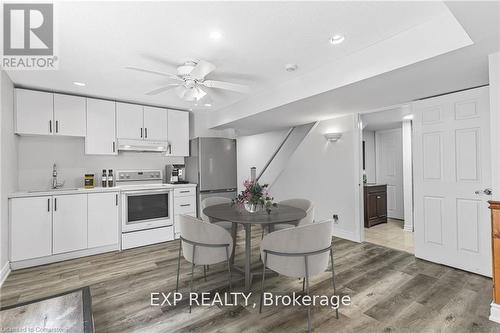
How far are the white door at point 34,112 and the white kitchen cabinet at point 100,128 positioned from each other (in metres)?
0.46

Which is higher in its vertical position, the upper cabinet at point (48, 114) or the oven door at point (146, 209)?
the upper cabinet at point (48, 114)

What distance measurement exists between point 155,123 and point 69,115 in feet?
4.09

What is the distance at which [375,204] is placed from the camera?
16.0 feet

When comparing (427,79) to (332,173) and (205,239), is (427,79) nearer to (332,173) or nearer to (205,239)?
(332,173)

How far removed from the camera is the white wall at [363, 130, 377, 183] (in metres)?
5.53

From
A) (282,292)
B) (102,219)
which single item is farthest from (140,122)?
(282,292)

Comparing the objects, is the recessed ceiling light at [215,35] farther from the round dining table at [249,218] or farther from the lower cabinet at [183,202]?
the lower cabinet at [183,202]

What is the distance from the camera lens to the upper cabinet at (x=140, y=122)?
398 centimetres

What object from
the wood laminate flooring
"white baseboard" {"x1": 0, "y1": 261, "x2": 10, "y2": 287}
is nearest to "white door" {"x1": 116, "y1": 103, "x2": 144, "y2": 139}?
the wood laminate flooring

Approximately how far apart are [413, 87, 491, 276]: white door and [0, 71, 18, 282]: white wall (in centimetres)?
506

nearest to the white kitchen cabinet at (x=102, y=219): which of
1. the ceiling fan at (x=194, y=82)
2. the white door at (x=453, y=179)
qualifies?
the ceiling fan at (x=194, y=82)

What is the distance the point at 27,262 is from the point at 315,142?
186 inches

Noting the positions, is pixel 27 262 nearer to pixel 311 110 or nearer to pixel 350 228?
pixel 311 110

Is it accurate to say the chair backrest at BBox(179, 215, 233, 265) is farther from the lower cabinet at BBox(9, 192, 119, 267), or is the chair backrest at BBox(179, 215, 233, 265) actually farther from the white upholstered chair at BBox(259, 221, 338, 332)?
the lower cabinet at BBox(9, 192, 119, 267)
